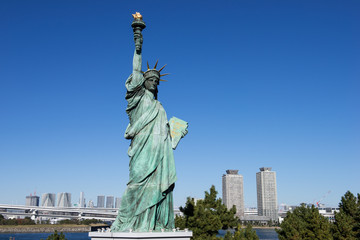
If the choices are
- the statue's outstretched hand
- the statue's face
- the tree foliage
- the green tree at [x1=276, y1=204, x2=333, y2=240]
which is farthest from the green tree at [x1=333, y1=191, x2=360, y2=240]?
the statue's outstretched hand

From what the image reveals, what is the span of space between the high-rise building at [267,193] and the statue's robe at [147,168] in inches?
6372

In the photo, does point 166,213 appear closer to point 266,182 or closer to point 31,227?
point 31,227

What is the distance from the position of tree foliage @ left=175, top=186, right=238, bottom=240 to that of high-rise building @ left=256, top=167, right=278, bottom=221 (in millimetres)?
152238

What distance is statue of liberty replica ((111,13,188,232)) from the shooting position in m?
15.1

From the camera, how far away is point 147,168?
15.5 metres

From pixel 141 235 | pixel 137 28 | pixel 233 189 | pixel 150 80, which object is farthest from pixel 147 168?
pixel 233 189

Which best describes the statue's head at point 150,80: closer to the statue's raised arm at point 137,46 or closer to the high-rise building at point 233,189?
the statue's raised arm at point 137,46

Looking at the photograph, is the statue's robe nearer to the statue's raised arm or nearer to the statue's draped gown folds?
the statue's draped gown folds

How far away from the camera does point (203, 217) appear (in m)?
21.9

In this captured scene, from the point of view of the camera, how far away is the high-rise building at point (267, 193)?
552 ft

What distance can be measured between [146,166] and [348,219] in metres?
16.1

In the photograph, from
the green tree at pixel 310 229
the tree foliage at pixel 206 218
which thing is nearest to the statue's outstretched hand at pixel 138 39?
the tree foliage at pixel 206 218

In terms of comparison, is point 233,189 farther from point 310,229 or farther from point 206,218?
point 206,218

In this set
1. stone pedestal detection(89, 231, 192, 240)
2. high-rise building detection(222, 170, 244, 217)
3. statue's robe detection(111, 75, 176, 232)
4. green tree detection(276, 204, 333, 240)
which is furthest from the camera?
high-rise building detection(222, 170, 244, 217)
